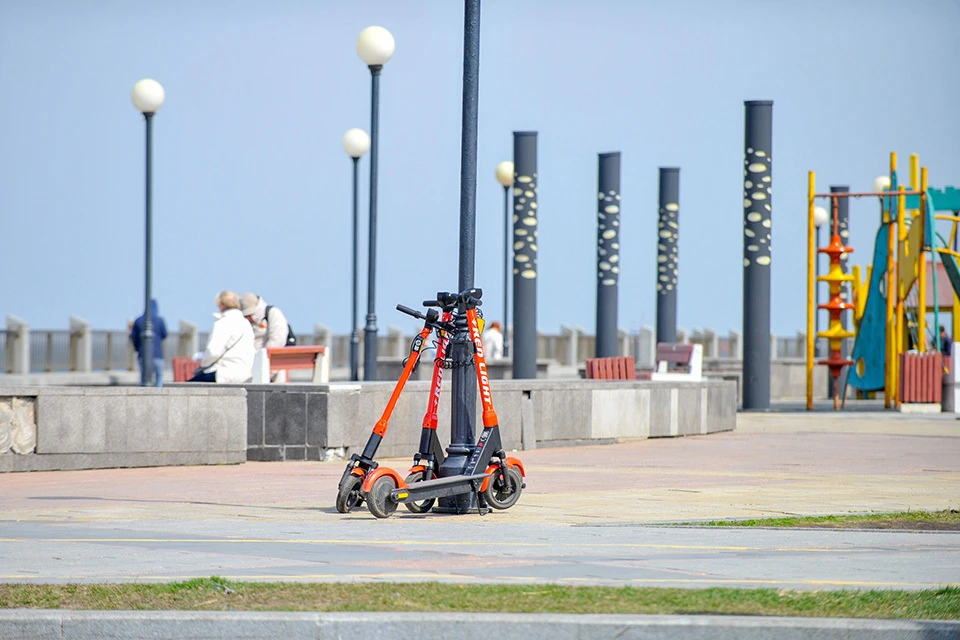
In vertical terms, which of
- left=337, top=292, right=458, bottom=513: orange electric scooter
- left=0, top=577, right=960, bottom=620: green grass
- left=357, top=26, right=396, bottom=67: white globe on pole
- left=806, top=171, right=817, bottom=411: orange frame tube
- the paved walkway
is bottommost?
the paved walkway

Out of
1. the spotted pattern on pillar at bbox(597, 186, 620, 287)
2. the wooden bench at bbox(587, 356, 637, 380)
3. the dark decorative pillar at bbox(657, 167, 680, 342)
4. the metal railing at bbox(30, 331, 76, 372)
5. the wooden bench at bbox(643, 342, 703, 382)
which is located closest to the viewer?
the wooden bench at bbox(587, 356, 637, 380)

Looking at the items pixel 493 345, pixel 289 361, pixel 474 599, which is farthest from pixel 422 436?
pixel 493 345

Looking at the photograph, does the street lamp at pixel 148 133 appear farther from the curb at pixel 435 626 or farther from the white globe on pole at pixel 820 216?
the curb at pixel 435 626

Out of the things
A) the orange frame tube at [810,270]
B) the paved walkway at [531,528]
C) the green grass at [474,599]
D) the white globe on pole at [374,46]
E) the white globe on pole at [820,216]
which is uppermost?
the white globe on pole at [374,46]

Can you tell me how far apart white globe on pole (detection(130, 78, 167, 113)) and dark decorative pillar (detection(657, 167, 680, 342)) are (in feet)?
44.0

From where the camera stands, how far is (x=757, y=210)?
91.5 ft

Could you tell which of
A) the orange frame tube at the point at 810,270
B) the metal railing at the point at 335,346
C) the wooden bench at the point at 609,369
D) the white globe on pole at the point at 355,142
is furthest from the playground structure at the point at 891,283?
the metal railing at the point at 335,346

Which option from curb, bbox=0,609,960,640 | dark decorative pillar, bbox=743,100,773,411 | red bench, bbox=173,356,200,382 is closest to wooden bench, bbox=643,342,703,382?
dark decorative pillar, bbox=743,100,773,411

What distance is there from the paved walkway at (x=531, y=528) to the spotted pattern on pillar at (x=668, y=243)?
777 inches

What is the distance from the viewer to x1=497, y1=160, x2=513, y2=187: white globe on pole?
3594cm

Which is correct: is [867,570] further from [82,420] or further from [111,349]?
[111,349]

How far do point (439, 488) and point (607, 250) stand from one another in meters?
23.7

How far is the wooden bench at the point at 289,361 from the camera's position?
16531mm

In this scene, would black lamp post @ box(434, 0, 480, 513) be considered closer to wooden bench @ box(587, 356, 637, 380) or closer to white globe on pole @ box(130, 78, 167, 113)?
wooden bench @ box(587, 356, 637, 380)
